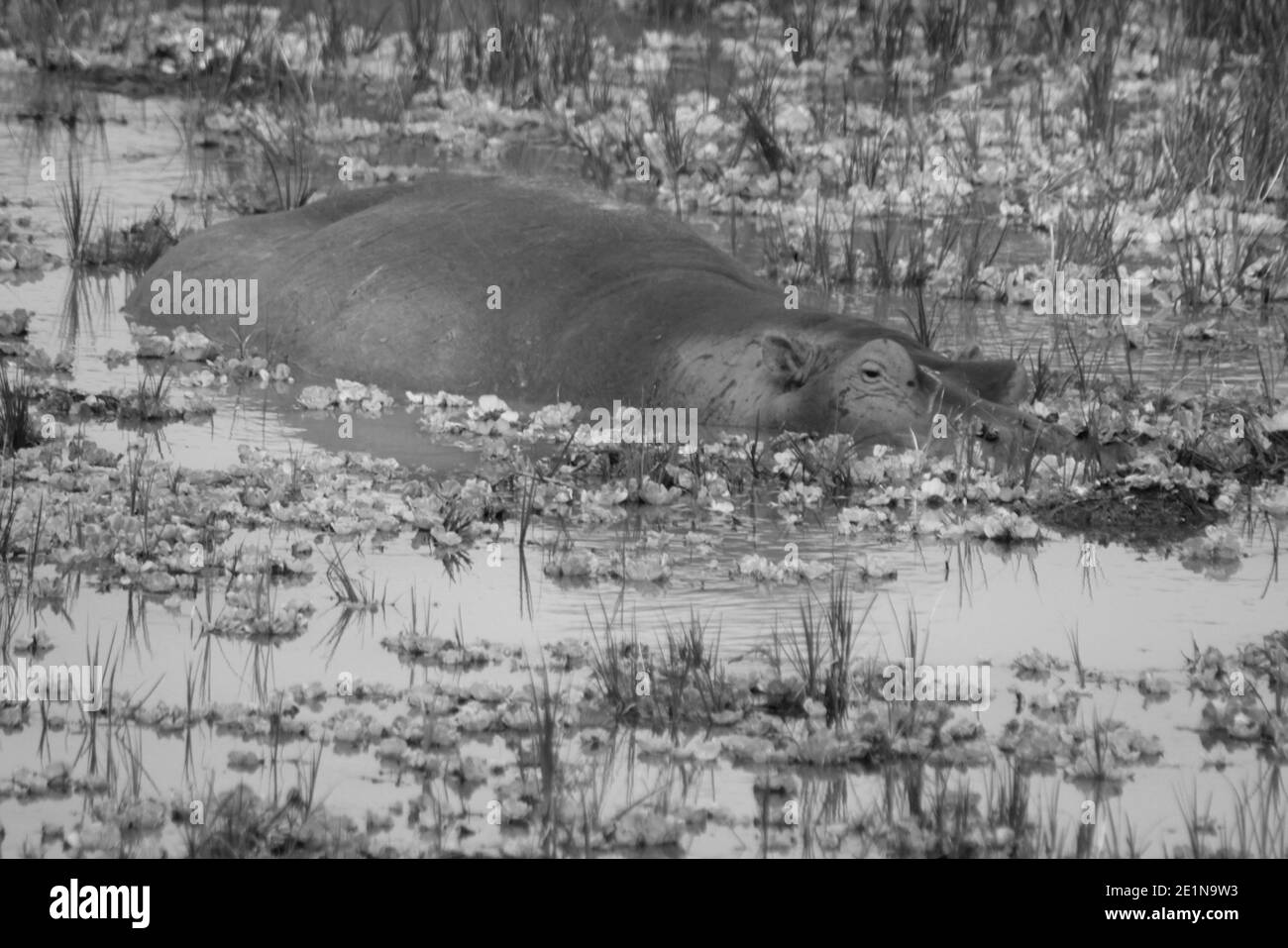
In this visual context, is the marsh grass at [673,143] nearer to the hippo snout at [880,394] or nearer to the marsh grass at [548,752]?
the hippo snout at [880,394]

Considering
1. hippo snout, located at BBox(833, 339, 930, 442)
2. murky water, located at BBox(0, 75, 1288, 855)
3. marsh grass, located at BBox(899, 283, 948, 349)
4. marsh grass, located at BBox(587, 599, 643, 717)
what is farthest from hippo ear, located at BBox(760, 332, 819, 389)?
marsh grass, located at BBox(587, 599, 643, 717)

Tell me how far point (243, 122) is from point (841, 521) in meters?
7.46

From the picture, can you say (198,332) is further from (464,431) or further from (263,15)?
(263,15)

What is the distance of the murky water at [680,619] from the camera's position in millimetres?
5254

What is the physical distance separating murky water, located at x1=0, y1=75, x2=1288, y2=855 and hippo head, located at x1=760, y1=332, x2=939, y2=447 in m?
0.94

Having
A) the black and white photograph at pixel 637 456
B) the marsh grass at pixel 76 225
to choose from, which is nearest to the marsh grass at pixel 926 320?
the black and white photograph at pixel 637 456

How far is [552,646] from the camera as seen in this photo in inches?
239

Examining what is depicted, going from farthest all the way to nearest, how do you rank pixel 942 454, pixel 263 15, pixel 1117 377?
pixel 263 15, pixel 1117 377, pixel 942 454

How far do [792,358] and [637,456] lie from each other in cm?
118

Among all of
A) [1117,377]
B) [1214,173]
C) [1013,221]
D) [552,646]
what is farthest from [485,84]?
[552,646]

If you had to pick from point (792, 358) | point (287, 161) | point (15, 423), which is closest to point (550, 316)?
point (792, 358)

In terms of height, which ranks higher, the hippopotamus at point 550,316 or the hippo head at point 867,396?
the hippopotamus at point 550,316

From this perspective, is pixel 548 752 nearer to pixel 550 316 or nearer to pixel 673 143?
pixel 550 316

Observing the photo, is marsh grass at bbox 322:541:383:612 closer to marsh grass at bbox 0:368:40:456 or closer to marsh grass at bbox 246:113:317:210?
marsh grass at bbox 0:368:40:456
